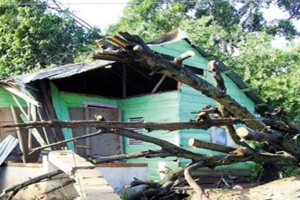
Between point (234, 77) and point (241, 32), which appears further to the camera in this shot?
point (241, 32)

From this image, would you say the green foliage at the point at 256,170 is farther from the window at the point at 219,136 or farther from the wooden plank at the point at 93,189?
the wooden plank at the point at 93,189

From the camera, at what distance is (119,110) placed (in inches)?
438

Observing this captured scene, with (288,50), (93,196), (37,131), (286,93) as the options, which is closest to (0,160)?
(37,131)

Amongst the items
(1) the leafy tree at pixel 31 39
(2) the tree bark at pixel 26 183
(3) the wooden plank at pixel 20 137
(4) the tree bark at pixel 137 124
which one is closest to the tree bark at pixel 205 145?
(4) the tree bark at pixel 137 124

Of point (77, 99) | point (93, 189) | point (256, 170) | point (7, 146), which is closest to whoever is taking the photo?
point (93, 189)

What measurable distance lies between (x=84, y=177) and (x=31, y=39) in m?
12.6

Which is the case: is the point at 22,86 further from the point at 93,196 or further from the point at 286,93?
the point at 286,93

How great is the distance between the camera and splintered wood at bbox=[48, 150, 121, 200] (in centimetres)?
501

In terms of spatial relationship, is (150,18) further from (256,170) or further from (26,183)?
(26,183)

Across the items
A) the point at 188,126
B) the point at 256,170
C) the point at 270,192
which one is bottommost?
the point at 256,170

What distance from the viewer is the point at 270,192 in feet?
20.3

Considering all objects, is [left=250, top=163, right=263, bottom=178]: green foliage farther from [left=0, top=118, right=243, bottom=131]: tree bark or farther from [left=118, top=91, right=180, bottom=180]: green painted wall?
[left=0, top=118, right=243, bottom=131]: tree bark

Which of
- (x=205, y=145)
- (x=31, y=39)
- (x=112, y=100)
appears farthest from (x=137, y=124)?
(x=31, y=39)

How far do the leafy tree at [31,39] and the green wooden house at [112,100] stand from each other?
543cm
